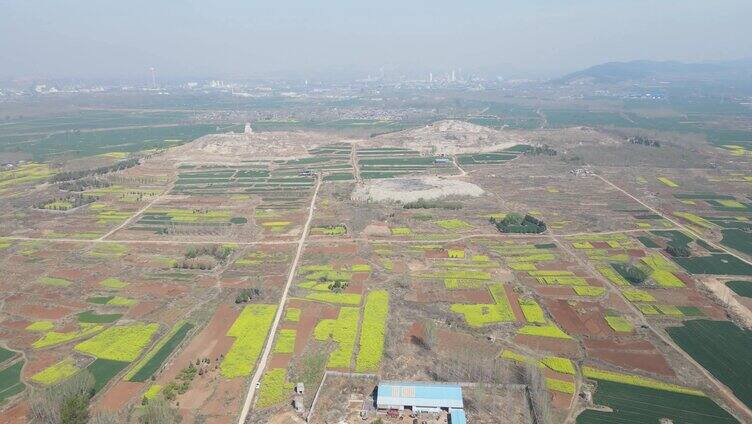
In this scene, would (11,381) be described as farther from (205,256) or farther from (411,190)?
(411,190)

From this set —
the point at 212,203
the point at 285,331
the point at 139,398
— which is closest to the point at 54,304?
the point at 139,398

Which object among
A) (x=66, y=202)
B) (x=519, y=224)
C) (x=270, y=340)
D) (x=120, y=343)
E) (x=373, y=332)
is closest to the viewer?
(x=120, y=343)

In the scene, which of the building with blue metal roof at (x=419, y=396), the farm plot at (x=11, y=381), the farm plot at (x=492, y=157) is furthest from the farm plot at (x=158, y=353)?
the farm plot at (x=492, y=157)

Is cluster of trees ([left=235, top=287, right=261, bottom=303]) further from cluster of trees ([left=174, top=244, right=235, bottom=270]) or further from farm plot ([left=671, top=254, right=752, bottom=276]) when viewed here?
farm plot ([left=671, top=254, right=752, bottom=276])

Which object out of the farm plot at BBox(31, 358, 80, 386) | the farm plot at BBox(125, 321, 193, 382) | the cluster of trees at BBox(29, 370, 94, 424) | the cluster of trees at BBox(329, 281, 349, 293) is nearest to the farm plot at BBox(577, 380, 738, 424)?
the cluster of trees at BBox(329, 281, 349, 293)

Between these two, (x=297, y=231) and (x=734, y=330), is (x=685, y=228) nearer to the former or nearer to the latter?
(x=734, y=330)

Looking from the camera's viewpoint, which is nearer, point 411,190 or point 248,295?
point 248,295

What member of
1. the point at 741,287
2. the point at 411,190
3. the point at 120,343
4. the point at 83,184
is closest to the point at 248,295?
the point at 120,343
